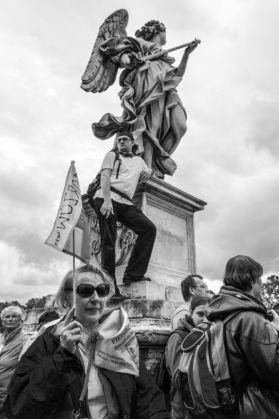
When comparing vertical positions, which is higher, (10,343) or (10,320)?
(10,320)

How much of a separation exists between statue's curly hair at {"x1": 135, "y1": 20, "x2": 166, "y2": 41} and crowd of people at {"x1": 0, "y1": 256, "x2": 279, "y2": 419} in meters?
6.42

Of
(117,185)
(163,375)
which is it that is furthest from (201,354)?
(117,185)

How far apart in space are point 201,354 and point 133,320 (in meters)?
2.31

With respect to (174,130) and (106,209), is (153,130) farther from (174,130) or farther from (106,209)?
(106,209)

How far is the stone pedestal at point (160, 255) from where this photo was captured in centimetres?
454

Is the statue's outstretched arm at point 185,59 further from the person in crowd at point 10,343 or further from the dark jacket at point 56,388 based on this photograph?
the dark jacket at point 56,388

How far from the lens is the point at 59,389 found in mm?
1860

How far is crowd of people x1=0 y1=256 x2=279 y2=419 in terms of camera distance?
1.91 metres

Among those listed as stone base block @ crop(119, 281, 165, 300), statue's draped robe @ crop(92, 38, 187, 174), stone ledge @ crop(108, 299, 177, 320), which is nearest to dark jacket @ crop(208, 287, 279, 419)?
stone ledge @ crop(108, 299, 177, 320)

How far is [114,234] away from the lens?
5.17 m

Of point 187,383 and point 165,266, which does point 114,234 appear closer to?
point 165,266

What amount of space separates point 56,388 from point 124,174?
3839mm

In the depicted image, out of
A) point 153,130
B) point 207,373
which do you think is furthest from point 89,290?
point 153,130

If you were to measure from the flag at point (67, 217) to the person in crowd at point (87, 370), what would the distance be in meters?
0.24
